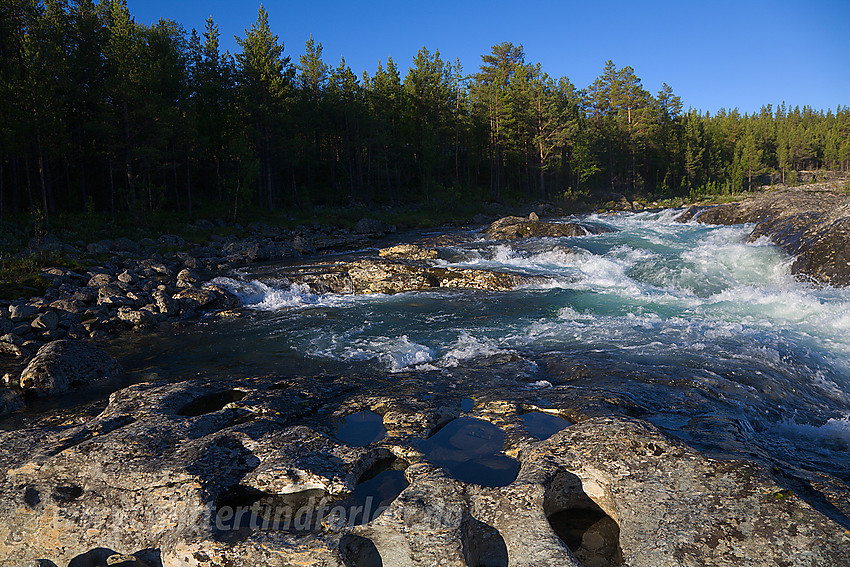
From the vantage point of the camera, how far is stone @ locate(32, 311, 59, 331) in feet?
38.7

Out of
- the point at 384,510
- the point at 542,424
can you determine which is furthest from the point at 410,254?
the point at 384,510

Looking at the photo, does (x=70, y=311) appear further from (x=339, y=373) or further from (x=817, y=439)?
(x=817, y=439)

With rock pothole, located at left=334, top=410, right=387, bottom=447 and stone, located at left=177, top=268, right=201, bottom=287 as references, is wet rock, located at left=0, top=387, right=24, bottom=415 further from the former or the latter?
stone, located at left=177, top=268, right=201, bottom=287

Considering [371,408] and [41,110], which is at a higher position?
[41,110]

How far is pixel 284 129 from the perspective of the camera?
43094 millimetres

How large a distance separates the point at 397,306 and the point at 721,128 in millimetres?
106764

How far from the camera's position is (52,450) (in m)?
4.77

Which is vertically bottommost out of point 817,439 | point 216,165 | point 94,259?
point 817,439

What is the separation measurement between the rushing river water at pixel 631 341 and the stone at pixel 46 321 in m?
3.01

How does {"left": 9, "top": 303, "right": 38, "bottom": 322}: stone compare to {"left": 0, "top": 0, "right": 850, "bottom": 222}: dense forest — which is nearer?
{"left": 9, "top": 303, "right": 38, "bottom": 322}: stone

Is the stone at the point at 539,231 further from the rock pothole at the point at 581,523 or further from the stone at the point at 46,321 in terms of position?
the rock pothole at the point at 581,523

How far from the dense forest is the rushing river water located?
19280mm

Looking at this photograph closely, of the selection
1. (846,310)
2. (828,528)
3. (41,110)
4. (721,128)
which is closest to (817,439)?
(828,528)

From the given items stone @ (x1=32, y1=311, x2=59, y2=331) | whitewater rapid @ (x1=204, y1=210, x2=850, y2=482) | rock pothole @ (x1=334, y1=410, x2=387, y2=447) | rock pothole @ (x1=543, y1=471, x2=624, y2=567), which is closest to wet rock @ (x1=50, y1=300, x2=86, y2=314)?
stone @ (x1=32, y1=311, x2=59, y2=331)
